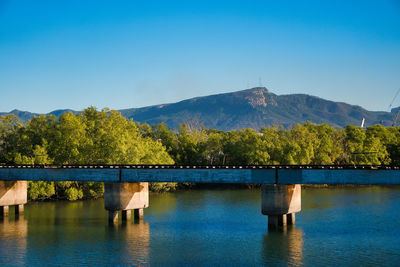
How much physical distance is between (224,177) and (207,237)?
8.10m

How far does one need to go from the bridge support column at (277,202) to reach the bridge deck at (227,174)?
3.04 feet

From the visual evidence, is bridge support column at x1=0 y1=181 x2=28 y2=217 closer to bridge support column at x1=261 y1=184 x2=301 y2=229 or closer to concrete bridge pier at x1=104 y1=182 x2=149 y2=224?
concrete bridge pier at x1=104 y1=182 x2=149 y2=224

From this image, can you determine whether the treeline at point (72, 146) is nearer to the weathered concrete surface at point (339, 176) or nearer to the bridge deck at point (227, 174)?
the bridge deck at point (227, 174)

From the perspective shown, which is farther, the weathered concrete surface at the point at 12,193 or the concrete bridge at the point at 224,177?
the weathered concrete surface at the point at 12,193

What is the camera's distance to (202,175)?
52.8 metres

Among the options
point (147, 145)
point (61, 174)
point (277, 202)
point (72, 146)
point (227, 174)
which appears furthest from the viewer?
point (147, 145)

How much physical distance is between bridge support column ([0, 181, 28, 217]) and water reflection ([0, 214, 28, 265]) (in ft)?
6.92

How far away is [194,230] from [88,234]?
11385 millimetres

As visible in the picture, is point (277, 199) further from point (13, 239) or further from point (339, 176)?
point (13, 239)

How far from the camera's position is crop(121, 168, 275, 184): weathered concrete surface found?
50.0 meters

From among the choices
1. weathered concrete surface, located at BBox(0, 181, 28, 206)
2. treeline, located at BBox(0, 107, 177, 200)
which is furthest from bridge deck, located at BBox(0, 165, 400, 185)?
treeline, located at BBox(0, 107, 177, 200)

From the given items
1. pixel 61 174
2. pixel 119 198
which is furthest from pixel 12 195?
pixel 119 198

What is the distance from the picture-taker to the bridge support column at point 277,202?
49219mm

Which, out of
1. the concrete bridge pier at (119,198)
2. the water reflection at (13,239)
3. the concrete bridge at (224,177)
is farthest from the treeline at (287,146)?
the water reflection at (13,239)
